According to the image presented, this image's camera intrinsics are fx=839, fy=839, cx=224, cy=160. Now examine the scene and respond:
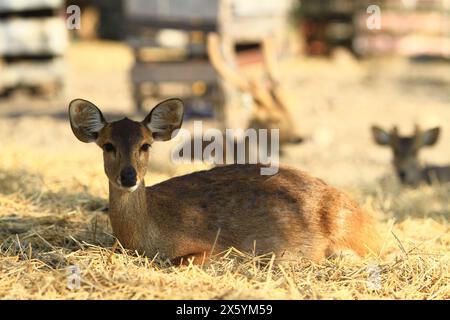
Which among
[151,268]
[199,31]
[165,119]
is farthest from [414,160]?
[151,268]

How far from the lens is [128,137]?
5.09 m

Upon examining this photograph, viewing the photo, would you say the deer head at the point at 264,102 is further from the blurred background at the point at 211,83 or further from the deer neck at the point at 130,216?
the deer neck at the point at 130,216

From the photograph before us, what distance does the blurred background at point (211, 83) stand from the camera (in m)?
12.3

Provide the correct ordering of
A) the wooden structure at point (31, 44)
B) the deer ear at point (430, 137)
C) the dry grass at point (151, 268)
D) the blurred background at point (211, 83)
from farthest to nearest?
the wooden structure at point (31, 44)
the blurred background at point (211, 83)
the deer ear at point (430, 137)
the dry grass at point (151, 268)

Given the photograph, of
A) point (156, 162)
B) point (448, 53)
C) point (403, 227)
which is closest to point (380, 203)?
point (403, 227)

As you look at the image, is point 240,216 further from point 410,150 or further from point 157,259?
point 410,150

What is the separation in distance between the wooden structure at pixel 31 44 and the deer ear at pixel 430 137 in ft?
26.0

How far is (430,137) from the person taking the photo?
10578mm

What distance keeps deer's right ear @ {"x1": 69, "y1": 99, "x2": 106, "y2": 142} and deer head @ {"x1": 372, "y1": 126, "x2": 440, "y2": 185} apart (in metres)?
5.76

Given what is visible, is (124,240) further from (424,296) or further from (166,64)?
(166,64)

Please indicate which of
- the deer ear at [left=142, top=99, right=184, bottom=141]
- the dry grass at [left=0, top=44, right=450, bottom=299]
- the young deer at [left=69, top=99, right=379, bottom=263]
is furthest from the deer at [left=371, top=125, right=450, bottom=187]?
the deer ear at [left=142, top=99, right=184, bottom=141]

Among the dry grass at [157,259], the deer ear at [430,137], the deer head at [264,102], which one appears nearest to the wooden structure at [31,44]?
the dry grass at [157,259]

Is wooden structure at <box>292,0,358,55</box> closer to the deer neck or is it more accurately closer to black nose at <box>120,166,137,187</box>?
the deer neck

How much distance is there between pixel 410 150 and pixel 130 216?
6023 millimetres
